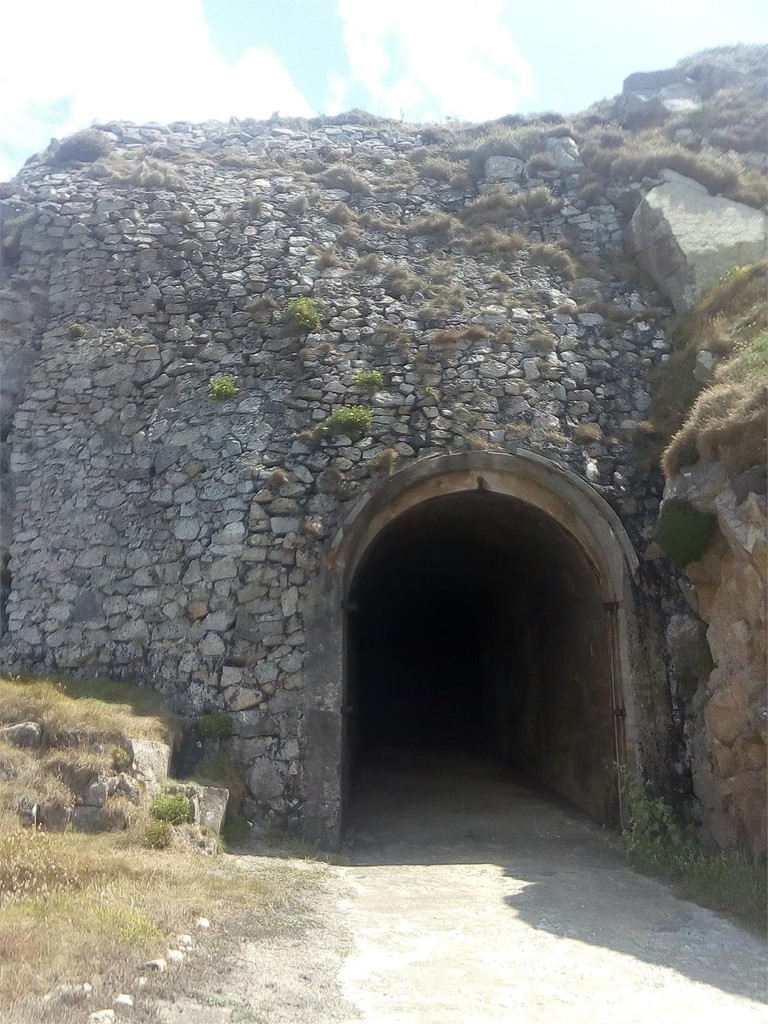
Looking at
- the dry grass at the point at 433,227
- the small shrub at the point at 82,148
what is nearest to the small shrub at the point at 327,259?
the dry grass at the point at 433,227

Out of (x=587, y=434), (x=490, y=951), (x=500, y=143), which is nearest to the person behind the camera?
(x=490, y=951)

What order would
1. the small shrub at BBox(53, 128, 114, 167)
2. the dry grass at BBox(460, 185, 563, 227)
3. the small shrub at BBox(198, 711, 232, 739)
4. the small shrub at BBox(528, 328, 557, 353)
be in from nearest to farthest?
the small shrub at BBox(198, 711, 232, 739)
the small shrub at BBox(528, 328, 557, 353)
the dry grass at BBox(460, 185, 563, 227)
the small shrub at BBox(53, 128, 114, 167)

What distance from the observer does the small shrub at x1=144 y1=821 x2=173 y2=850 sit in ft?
24.3

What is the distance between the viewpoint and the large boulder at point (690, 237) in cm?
1356

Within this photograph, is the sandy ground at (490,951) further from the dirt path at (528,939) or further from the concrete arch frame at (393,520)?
the concrete arch frame at (393,520)

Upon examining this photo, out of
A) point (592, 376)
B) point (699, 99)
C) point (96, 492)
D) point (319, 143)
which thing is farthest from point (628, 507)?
point (699, 99)

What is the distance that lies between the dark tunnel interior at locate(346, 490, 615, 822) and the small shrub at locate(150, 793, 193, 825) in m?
3.38

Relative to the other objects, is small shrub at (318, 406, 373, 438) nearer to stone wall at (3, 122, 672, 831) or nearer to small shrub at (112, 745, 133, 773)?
stone wall at (3, 122, 672, 831)

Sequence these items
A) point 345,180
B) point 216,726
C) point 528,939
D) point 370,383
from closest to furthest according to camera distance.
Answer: point 528,939
point 216,726
point 370,383
point 345,180

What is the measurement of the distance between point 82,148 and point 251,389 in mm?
6897

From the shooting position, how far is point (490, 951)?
236 inches

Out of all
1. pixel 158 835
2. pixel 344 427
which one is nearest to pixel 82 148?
pixel 344 427

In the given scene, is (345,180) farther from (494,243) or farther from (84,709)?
(84,709)

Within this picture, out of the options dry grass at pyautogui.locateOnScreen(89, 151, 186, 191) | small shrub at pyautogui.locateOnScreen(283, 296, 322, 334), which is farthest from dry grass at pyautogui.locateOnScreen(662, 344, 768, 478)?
dry grass at pyautogui.locateOnScreen(89, 151, 186, 191)
